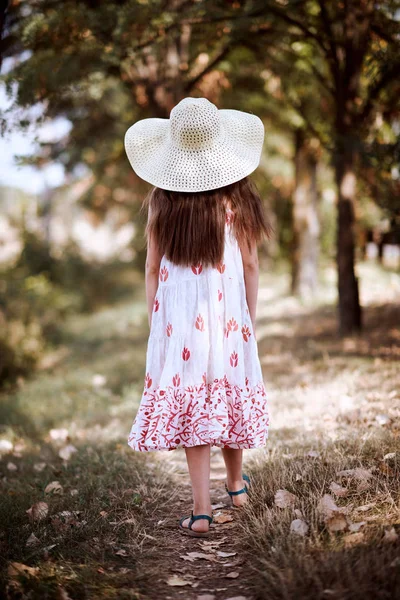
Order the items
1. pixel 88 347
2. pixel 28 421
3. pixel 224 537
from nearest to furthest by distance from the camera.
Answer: pixel 224 537 < pixel 28 421 < pixel 88 347

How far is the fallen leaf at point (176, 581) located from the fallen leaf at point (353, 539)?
28.1 inches

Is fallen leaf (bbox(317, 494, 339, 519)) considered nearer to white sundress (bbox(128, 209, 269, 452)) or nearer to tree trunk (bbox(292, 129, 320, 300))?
white sundress (bbox(128, 209, 269, 452))

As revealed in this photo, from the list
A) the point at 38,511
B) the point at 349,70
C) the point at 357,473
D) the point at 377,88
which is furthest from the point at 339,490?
the point at 349,70

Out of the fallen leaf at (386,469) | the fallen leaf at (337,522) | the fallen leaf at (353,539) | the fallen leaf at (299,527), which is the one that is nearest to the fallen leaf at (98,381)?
the fallen leaf at (386,469)

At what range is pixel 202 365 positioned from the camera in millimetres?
3068

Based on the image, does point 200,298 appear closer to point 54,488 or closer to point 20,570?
point 20,570

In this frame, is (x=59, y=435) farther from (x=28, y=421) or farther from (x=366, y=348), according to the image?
(x=366, y=348)

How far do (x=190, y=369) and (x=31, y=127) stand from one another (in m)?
3.38

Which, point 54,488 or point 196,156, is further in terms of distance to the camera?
point 54,488

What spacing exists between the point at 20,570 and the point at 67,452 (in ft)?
6.94

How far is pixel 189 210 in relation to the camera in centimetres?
313

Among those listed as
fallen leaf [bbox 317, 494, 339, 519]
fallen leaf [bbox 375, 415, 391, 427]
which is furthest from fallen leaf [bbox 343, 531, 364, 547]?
fallen leaf [bbox 375, 415, 391, 427]

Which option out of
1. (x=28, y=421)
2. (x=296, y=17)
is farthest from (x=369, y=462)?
(x=296, y=17)

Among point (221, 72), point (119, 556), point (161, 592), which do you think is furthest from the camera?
point (221, 72)
